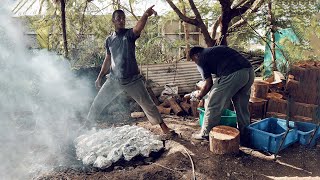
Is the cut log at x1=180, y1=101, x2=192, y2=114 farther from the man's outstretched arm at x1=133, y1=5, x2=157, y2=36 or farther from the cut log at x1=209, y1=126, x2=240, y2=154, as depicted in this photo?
the man's outstretched arm at x1=133, y1=5, x2=157, y2=36

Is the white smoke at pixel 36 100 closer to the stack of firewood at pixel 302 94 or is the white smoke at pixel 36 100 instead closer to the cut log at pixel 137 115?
the cut log at pixel 137 115

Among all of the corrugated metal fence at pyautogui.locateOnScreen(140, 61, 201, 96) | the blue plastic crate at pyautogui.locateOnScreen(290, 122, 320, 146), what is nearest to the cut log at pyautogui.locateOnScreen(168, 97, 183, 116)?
the corrugated metal fence at pyautogui.locateOnScreen(140, 61, 201, 96)

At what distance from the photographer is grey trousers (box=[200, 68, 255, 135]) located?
459 cm

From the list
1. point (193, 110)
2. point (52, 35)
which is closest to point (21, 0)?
point (52, 35)

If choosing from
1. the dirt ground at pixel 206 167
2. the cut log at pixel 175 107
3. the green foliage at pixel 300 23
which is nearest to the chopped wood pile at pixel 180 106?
the cut log at pixel 175 107

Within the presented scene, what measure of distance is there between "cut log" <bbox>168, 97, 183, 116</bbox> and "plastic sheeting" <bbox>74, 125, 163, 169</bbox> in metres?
1.75

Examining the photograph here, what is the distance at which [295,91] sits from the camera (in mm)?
6043

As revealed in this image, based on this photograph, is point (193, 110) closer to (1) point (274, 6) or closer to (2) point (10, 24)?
(1) point (274, 6)

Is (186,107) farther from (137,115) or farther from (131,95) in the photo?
(131,95)

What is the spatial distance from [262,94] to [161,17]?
470cm

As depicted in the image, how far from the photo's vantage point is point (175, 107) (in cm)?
702

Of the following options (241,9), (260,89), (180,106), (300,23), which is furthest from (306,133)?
(300,23)

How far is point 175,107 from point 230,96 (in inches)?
99.4

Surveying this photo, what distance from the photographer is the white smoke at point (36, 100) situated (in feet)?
16.4
